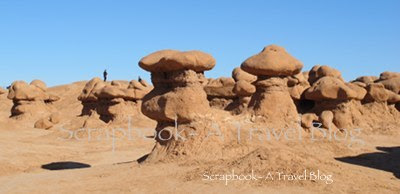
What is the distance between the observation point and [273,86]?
11.4 metres

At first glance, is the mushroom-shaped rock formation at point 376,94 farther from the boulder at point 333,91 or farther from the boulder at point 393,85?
the boulder at point 333,91

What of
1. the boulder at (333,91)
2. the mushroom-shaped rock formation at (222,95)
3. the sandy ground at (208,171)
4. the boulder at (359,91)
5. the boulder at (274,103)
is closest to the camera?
the sandy ground at (208,171)

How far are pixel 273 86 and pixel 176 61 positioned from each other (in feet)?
11.1

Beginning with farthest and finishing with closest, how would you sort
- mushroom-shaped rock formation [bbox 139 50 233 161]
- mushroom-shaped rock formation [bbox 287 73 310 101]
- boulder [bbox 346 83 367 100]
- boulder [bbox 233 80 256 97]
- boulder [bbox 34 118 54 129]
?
boulder [bbox 34 118 54 129] < mushroom-shaped rock formation [bbox 287 73 310 101] < boulder [bbox 346 83 367 100] < boulder [bbox 233 80 256 97] < mushroom-shaped rock formation [bbox 139 50 233 161]

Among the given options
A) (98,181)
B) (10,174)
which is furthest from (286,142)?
(10,174)

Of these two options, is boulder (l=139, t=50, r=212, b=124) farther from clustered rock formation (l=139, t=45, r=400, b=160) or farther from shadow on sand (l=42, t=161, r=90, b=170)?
shadow on sand (l=42, t=161, r=90, b=170)

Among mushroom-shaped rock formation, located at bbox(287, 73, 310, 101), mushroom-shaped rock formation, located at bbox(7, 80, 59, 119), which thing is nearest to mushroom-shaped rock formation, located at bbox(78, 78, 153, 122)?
mushroom-shaped rock formation, located at bbox(7, 80, 59, 119)

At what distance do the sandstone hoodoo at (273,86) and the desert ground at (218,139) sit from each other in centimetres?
3

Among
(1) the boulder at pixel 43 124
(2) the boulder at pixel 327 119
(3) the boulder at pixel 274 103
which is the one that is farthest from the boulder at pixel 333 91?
(1) the boulder at pixel 43 124

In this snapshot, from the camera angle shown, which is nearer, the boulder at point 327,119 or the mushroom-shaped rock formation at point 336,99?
the boulder at point 327,119

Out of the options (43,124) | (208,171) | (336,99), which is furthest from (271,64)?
(43,124)

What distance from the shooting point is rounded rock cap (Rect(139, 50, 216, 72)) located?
8.99m

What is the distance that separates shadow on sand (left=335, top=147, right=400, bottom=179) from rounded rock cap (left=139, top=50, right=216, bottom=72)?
3479mm

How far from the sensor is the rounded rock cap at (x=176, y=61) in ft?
29.5
